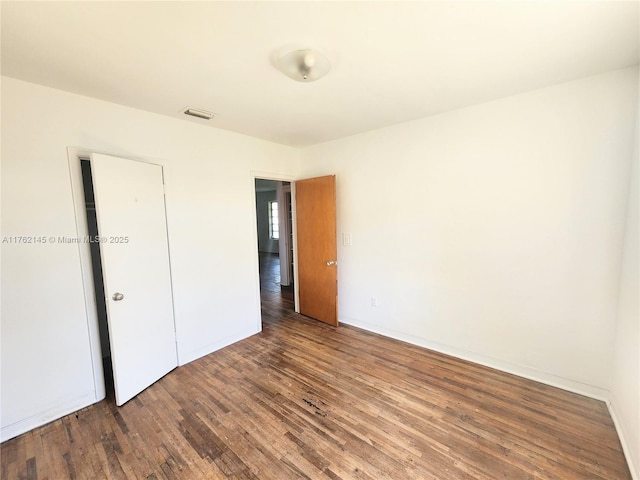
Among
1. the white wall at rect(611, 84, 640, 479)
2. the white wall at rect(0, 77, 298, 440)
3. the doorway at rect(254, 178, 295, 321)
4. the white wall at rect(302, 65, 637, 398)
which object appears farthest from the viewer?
the doorway at rect(254, 178, 295, 321)

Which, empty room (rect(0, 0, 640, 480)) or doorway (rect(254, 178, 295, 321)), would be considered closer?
empty room (rect(0, 0, 640, 480))

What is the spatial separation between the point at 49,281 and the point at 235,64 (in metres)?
2.08

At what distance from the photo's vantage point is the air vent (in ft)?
7.92

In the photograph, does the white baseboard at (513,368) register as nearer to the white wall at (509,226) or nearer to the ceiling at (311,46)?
the white wall at (509,226)

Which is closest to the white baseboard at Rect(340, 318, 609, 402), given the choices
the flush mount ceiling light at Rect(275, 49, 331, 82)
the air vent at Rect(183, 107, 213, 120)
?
the flush mount ceiling light at Rect(275, 49, 331, 82)

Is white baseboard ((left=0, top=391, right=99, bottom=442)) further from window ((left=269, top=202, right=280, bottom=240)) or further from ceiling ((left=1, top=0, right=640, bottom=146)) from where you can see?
window ((left=269, top=202, right=280, bottom=240))

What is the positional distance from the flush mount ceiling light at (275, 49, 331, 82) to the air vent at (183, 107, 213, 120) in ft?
3.61

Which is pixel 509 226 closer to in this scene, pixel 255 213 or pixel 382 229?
pixel 382 229

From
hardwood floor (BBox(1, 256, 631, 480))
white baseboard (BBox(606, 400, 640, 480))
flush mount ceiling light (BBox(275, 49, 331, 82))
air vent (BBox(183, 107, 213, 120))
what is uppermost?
air vent (BBox(183, 107, 213, 120))

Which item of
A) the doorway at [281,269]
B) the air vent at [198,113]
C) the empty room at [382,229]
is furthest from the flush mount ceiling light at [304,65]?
the doorway at [281,269]

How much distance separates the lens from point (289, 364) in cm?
272

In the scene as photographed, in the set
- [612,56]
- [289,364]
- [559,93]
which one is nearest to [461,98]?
[559,93]

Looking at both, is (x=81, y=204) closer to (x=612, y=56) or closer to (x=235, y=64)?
(x=235, y=64)

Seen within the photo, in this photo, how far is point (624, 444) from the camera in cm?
167
